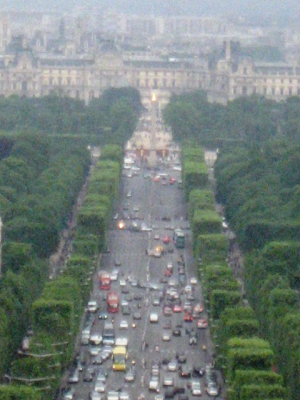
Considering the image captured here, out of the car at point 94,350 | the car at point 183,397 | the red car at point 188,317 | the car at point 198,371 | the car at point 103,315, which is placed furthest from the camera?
the red car at point 188,317

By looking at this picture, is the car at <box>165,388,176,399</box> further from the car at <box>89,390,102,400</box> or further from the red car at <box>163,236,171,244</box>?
the red car at <box>163,236,171,244</box>

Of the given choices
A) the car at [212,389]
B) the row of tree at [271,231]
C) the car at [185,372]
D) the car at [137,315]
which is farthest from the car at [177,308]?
the car at [212,389]

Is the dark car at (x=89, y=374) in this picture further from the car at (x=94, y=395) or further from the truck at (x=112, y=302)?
the truck at (x=112, y=302)

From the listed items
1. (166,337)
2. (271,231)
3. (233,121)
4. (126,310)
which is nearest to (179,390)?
(166,337)

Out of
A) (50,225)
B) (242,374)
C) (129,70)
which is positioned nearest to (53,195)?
(50,225)

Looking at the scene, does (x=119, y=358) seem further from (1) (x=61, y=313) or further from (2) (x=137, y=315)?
(2) (x=137, y=315)

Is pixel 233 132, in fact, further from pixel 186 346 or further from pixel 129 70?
pixel 186 346
